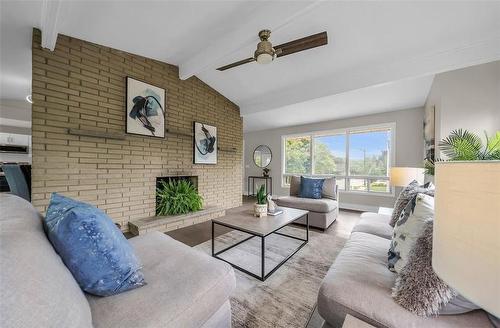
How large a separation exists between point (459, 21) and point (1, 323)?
147 inches

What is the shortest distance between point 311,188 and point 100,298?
3299mm

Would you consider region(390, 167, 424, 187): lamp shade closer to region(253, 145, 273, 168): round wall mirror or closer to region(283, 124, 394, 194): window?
region(283, 124, 394, 194): window

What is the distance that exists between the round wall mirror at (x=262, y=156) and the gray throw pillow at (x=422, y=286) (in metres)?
5.50

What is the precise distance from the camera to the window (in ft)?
14.5

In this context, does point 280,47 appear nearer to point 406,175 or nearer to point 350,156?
point 406,175

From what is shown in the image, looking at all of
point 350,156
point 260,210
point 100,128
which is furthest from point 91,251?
point 350,156

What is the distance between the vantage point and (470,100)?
2420 mm

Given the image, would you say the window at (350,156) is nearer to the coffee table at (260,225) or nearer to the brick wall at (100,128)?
the coffee table at (260,225)

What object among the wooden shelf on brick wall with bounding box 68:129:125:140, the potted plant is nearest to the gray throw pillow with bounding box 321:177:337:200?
the potted plant

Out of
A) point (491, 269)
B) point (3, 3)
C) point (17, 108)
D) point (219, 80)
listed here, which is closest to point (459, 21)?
point (491, 269)

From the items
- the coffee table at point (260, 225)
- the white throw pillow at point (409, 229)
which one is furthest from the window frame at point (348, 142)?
the white throw pillow at point (409, 229)

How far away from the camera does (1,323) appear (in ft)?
1.42

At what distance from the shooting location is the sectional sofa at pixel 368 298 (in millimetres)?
811

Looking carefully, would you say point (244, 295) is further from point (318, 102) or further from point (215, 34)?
point (318, 102)
